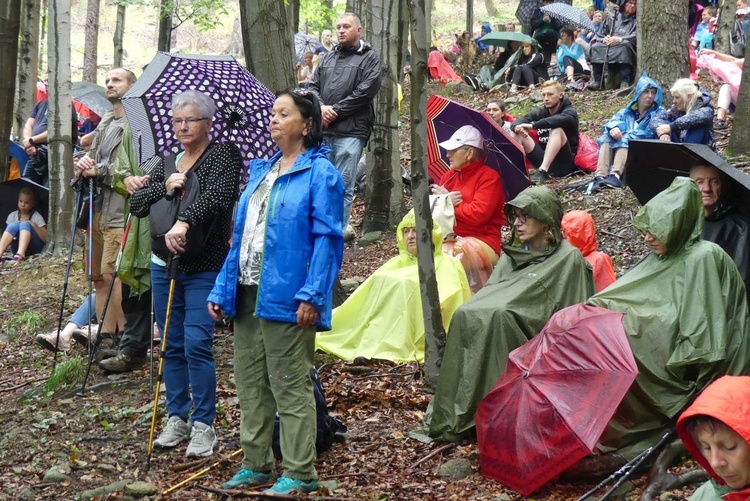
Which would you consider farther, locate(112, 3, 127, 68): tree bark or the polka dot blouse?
locate(112, 3, 127, 68): tree bark

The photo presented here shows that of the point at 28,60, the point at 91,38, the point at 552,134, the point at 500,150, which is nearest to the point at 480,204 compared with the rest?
the point at 500,150

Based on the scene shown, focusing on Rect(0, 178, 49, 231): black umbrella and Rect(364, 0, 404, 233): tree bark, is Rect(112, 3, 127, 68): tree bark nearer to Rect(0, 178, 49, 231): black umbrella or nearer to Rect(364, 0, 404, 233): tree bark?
Rect(0, 178, 49, 231): black umbrella

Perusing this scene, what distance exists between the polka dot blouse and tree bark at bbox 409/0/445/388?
115cm

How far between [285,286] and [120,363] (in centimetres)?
305

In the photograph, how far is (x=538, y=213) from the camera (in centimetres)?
586

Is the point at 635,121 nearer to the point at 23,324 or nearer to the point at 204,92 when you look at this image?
the point at 204,92

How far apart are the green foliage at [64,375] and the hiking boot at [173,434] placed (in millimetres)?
1686

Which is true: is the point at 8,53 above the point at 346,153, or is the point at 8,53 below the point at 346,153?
above

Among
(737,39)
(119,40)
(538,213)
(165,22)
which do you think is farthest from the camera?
(119,40)

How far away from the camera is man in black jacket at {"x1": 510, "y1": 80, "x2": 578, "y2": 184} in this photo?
38.7ft

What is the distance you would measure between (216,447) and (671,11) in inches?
387

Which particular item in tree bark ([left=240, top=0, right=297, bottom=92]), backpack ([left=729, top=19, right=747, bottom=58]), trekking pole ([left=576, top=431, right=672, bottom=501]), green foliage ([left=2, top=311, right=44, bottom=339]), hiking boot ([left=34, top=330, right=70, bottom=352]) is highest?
backpack ([left=729, top=19, right=747, bottom=58])

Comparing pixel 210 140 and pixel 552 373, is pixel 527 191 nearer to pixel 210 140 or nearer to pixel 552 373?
pixel 552 373

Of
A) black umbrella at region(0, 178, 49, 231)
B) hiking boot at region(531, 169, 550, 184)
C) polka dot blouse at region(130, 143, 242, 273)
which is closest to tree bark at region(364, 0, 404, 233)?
hiking boot at region(531, 169, 550, 184)
